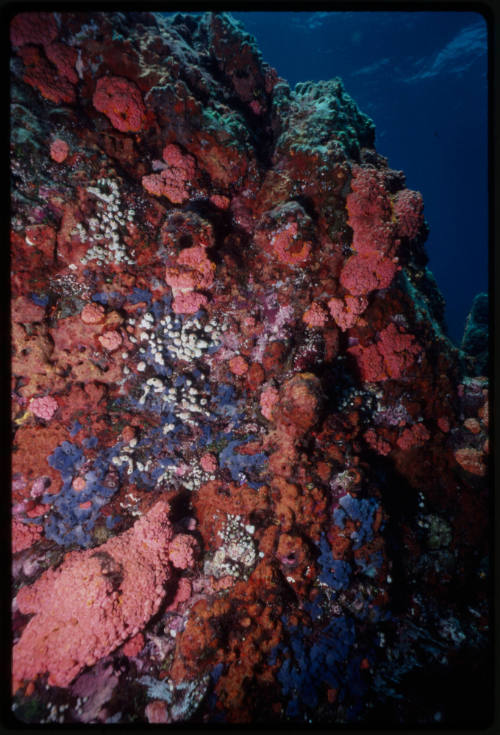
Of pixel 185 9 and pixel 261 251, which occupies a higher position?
pixel 185 9

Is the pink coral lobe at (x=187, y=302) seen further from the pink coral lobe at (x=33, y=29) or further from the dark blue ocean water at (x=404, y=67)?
the dark blue ocean water at (x=404, y=67)

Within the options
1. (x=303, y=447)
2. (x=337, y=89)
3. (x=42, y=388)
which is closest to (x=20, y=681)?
(x=42, y=388)

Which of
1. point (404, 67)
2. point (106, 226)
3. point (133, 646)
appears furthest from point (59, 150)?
point (404, 67)

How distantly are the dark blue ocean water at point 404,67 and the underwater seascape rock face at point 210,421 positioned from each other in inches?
827

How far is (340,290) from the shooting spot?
15.3ft

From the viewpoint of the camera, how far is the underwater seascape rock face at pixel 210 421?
3.67 m

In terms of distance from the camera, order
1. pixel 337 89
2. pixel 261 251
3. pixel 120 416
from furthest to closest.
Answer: pixel 337 89 → pixel 261 251 → pixel 120 416

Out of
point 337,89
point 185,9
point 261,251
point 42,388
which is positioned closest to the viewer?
point 185,9

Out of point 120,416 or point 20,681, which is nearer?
point 20,681

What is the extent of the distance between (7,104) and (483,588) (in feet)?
27.7

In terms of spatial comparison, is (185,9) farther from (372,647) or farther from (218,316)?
(372,647)

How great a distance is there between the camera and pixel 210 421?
4473 millimetres

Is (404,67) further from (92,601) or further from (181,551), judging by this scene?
(92,601)

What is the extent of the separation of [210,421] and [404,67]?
45.9 meters
